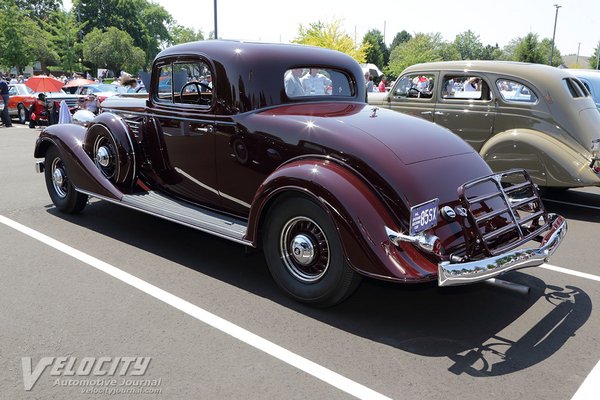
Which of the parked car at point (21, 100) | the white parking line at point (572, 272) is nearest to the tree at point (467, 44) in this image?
the parked car at point (21, 100)

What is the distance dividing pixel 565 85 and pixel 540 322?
4631mm

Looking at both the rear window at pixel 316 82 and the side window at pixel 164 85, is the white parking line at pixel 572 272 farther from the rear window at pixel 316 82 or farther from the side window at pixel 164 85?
the side window at pixel 164 85

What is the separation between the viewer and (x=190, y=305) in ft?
12.7

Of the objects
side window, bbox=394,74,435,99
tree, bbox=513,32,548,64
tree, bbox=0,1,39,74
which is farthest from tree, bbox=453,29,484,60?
side window, bbox=394,74,435,99

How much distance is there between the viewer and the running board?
4176 mm

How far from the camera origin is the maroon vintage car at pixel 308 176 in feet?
11.2

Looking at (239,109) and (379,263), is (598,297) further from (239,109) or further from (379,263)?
(239,109)

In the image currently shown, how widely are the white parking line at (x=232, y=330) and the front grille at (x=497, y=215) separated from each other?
1.26m

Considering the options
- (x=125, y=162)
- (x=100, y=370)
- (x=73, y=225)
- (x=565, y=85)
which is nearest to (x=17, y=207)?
(x=73, y=225)

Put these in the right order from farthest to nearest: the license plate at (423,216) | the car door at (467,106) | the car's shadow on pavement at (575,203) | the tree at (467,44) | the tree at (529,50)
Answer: the tree at (467,44)
the tree at (529,50)
the car door at (467,106)
the car's shadow on pavement at (575,203)
the license plate at (423,216)

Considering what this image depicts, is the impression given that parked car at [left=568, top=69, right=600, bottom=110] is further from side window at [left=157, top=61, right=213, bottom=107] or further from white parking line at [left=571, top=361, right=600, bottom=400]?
white parking line at [left=571, top=361, right=600, bottom=400]

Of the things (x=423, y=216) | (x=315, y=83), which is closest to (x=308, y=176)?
(x=423, y=216)

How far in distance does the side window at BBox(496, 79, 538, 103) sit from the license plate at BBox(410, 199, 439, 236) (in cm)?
448

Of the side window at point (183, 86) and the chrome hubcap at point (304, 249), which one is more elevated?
the side window at point (183, 86)
